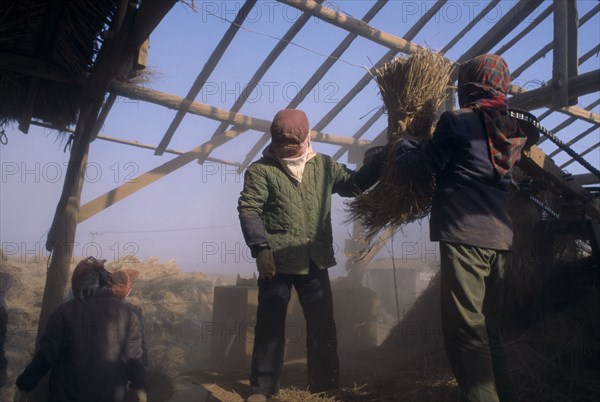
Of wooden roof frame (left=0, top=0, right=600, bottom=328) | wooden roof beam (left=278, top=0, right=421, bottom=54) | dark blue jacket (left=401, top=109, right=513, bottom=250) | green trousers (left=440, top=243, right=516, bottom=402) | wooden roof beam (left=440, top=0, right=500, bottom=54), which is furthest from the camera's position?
wooden roof beam (left=440, top=0, right=500, bottom=54)

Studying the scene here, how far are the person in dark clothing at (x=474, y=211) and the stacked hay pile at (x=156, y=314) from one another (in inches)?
149

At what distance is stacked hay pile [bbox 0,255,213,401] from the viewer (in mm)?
5582

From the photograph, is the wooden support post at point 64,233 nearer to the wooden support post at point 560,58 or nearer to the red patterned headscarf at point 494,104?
the red patterned headscarf at point 494,104

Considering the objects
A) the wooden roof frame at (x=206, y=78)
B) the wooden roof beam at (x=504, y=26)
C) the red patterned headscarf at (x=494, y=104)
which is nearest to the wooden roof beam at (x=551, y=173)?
the wooden roof frame at (x=206, y=78)

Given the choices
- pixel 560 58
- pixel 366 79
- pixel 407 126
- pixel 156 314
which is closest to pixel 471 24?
pixel 366 79

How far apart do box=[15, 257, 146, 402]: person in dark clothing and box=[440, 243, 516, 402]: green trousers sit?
2.48 meters

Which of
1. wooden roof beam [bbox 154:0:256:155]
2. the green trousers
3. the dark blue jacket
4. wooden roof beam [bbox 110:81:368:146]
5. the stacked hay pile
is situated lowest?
the stacked hay pile

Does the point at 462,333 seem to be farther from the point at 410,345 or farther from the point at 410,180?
the point at 410,345

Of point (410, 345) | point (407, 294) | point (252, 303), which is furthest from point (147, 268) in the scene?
point (407, 294)

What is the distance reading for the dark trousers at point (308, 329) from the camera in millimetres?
2684

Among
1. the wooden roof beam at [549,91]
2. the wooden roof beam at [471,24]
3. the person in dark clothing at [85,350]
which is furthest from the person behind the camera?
the wooden roof beam at [471,24]

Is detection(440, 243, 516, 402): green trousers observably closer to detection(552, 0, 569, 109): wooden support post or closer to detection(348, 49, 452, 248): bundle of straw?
detection(348, 49, 452, 248): bundle of straw

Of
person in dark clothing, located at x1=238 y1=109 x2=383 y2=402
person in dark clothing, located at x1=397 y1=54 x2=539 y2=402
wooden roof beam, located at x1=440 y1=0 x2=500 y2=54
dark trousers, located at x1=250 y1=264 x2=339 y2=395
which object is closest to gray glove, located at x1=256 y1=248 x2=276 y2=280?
person in dark clothing, located at x1=238 y1=109 x2=383 y2=402

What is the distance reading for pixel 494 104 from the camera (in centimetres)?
222
